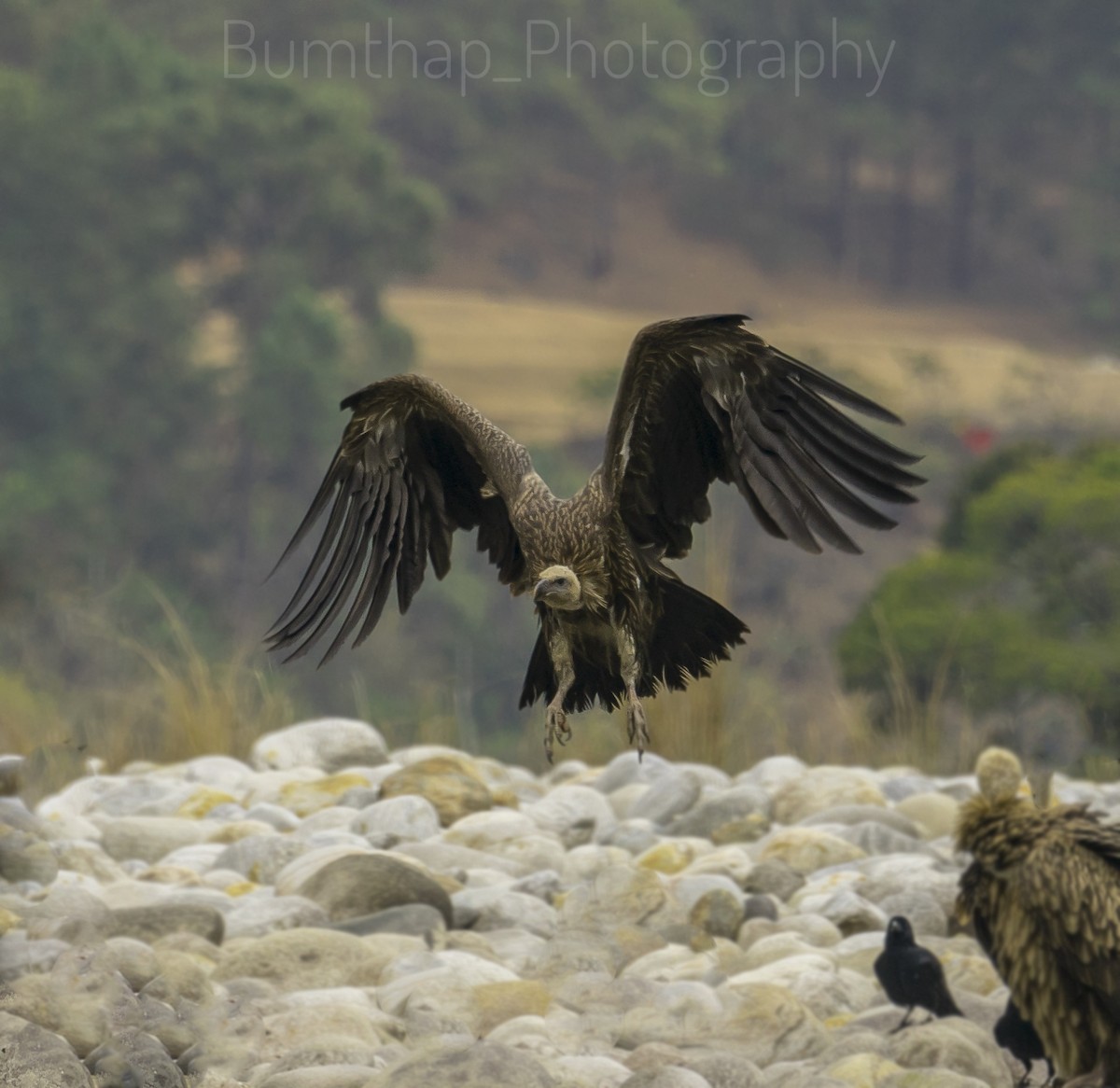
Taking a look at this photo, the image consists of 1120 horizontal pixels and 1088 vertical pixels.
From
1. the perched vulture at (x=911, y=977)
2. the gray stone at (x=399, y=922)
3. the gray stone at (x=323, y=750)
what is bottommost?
the perched vulture at (x=911, y=977)

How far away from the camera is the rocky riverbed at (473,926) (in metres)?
4.96

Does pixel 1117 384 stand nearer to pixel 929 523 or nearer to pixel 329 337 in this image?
pixel 929 523

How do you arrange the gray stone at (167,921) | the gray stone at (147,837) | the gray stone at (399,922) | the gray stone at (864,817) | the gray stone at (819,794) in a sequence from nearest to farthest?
1. the gray stone at (167,921)
2. the gray stone at (399,922)
3. the gray stone at (147,837)
4. the gray stone at (864,817)
5. the gray stone at (819,794)

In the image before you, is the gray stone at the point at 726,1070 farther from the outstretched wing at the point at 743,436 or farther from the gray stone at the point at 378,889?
the gray stone at the point at 378,889

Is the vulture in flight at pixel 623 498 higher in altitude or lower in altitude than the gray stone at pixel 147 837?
higher

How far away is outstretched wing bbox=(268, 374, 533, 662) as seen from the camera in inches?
213

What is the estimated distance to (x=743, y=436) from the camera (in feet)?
15.9

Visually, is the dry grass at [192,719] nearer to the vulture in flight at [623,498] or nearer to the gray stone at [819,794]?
the gray stone at [819,794]

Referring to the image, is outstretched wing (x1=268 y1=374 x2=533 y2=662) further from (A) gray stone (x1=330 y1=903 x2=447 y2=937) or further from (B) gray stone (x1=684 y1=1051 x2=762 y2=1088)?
(B) gray stone (x1=684 y1=1051 x2=762 y2=1088)

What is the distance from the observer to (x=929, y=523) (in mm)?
30938

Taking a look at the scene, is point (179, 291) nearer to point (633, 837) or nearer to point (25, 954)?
point (633, 837)

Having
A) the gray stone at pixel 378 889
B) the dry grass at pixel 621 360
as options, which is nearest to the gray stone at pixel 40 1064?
the gray stone at pixel 378 889

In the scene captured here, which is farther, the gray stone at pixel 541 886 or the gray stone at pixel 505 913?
the gray stone at pixel 541 886

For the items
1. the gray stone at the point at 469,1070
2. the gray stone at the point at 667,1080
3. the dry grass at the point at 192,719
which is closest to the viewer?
the gray stone at the point at 469,1070
